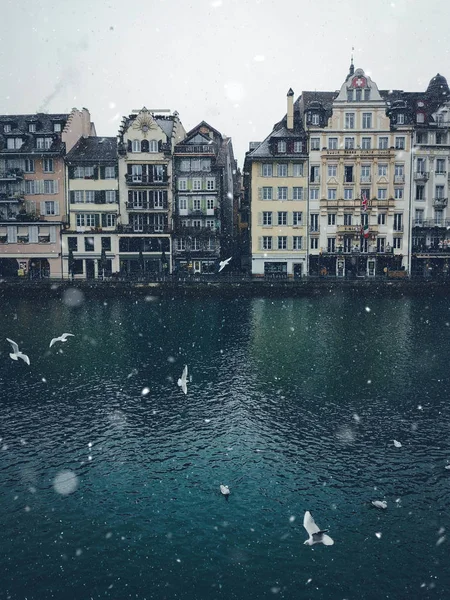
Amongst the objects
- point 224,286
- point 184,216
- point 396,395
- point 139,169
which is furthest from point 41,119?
point 396,395

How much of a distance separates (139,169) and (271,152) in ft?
55.6

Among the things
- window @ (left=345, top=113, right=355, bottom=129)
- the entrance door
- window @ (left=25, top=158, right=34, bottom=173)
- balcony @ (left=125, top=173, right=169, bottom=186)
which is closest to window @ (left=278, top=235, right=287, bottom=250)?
window @ (left=345, top=113, right=355, bottom=129)

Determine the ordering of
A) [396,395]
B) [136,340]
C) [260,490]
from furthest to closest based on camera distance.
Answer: [136,340] → [396,395] → [260,490]

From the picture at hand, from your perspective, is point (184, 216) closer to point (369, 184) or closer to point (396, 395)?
point (369, 184)

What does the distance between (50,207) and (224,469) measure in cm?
6026

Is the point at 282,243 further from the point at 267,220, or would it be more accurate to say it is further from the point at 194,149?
the point at 194,149

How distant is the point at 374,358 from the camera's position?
33.7 m

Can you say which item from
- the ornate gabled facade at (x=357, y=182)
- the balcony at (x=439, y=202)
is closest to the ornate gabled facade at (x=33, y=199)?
the ornate gabled facade at (x=357, y=182)

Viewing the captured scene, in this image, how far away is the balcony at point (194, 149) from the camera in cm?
7075

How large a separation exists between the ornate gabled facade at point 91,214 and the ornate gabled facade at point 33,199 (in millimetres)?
1269

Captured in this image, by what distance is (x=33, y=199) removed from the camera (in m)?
72.2

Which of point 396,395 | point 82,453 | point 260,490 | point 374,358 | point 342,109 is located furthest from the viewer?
point 342,109

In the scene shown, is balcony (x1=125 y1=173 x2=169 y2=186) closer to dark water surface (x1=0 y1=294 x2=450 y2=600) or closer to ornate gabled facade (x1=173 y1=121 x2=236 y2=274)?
ornate gabled facade (x1=173 y1=121 x2=236 y2=274)

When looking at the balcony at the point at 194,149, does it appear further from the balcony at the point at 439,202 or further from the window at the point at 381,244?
the balcony at the point at 439,202
